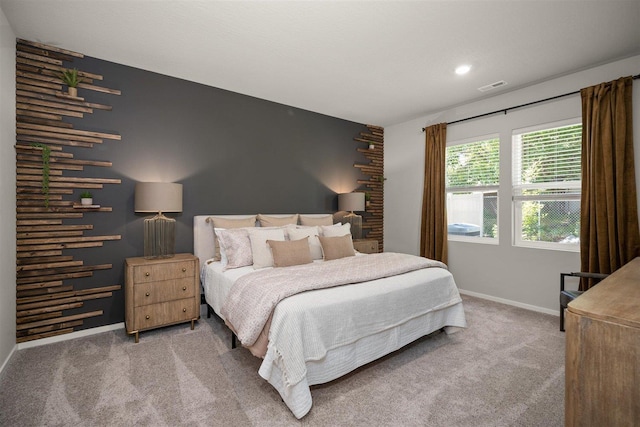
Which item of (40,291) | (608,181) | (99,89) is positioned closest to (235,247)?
(40,291)

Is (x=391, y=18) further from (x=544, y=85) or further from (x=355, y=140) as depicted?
(x=355, y=140)

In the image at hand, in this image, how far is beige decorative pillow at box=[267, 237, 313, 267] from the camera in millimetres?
3010

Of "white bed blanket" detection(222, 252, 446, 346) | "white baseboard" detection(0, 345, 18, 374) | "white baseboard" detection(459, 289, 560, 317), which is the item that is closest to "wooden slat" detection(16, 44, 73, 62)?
Answer: "white baseboard" detection(0, 345, 18, 374)

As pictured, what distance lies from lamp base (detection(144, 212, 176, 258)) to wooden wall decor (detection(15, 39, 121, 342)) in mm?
437

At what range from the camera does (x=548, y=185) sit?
11.7 ft

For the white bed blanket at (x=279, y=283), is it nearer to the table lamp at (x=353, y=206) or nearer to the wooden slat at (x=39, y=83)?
the table lamp at (x=353, y=206)

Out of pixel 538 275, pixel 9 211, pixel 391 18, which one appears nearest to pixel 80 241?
pixel 9 211

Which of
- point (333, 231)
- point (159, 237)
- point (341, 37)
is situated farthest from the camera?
point (333, 231)

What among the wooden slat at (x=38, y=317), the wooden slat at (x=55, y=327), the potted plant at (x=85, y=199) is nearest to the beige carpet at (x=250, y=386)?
the wooden slat at (x=55, y=327)

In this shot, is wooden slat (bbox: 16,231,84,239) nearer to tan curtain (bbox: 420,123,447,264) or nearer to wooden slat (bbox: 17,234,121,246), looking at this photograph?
wooden slat (bbox: 17,234,121,246)

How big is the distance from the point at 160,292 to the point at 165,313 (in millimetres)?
222

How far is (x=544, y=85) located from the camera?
3.53 metres

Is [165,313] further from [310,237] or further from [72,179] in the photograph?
[310,237]

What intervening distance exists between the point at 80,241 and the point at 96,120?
4.03ft
